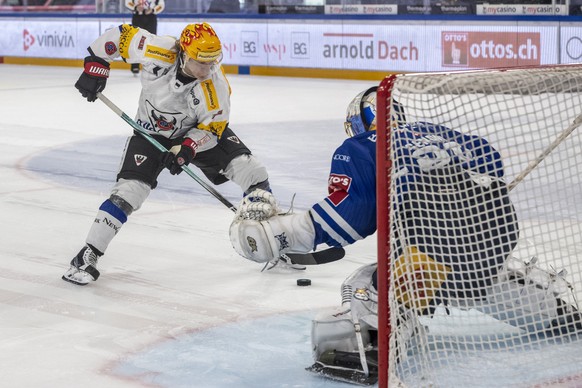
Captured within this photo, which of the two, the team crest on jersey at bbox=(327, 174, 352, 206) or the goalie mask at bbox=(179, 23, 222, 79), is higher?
the goalie mask at bbox=(179, 23, 222, 79)

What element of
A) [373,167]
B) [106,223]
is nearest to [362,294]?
[373,167]

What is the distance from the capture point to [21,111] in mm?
10984

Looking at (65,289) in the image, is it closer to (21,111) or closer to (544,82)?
(544,82)

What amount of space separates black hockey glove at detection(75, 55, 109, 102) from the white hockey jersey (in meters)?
0.04

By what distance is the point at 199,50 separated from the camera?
14.3 ft

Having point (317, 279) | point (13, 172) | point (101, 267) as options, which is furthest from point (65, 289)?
point (13, 172)

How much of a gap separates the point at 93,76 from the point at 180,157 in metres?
0.61

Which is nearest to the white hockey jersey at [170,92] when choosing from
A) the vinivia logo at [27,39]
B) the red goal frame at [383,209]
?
the red goal frame at [383,209]

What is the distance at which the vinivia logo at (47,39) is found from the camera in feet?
55.5

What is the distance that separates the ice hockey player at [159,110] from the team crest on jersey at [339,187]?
1.27 meters

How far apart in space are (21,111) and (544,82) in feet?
28.1

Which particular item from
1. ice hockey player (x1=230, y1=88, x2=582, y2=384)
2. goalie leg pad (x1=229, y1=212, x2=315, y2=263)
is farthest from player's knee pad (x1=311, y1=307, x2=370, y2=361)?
goalie leg pad (x1=229, y1=212, x2=315, y2=263)

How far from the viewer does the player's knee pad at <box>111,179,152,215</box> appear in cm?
451

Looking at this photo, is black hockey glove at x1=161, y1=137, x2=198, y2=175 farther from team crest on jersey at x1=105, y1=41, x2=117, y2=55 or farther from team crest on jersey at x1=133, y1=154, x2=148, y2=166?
team crest on jersey at x1=105, y1=41, x2=117, y2=55
